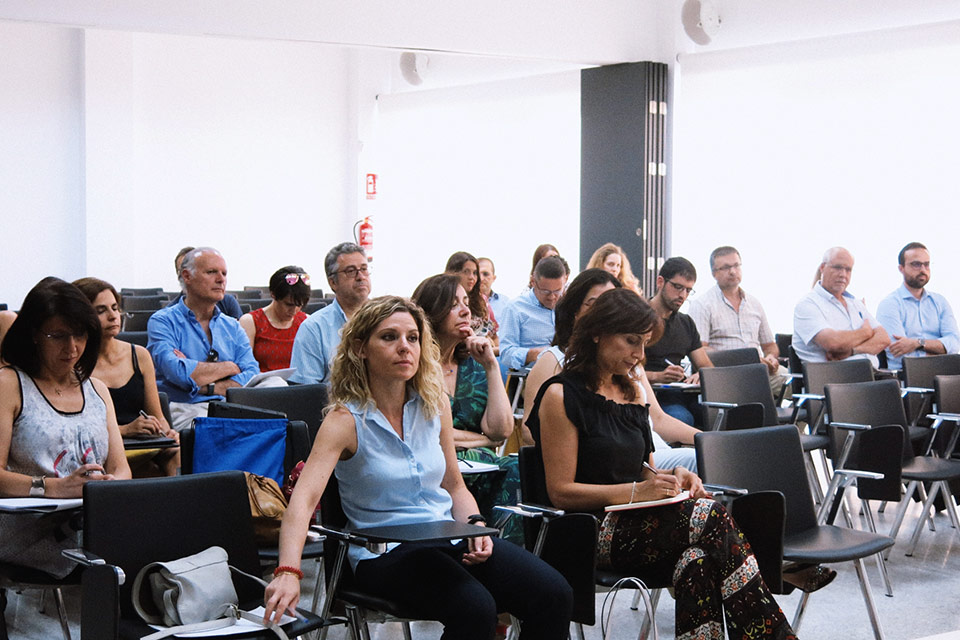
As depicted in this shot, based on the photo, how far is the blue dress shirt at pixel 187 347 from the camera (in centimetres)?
533

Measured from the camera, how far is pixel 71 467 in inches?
140

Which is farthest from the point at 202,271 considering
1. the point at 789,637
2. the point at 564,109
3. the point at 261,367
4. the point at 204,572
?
the point at 564,109

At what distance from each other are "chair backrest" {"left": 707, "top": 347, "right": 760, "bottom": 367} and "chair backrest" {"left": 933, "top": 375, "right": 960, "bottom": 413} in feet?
3.49

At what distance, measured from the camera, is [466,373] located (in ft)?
14.6

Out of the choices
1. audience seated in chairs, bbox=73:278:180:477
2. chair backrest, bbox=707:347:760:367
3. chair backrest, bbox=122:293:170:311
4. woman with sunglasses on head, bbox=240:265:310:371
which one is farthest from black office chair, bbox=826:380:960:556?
chair backrest, bbox=122:293:170:311

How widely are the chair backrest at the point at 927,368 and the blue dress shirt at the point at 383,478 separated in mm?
3996

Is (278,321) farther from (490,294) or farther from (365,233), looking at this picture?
(365,233)

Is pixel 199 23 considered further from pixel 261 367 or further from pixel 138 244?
pixel 138 244

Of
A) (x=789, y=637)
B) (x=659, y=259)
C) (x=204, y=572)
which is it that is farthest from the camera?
(x=659, y=259)

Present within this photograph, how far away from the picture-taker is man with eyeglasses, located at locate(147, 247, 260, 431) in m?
5.34

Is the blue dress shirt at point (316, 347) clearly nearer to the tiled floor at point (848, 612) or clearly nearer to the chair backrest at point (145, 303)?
the tiled floor at point (848, 612)

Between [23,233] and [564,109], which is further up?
[564,109]

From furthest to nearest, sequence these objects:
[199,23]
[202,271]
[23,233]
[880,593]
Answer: [23,233]
[199,23]
[202,271]
[880,593]

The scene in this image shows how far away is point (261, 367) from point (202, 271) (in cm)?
79
